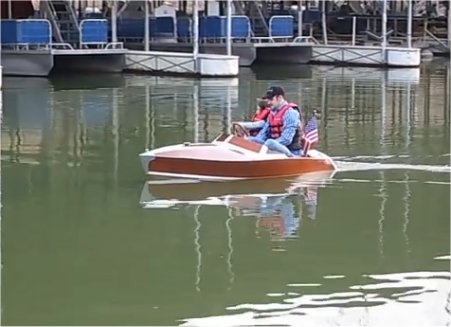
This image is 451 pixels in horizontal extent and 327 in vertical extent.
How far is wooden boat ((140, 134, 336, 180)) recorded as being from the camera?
12859mm

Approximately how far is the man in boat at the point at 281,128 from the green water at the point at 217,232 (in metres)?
0.41

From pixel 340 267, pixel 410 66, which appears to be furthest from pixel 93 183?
pixel 410 66

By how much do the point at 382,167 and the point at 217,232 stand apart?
439cm

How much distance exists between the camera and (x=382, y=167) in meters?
14.3

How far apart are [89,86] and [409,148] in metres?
13.1

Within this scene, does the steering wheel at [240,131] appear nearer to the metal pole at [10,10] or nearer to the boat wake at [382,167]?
the boat wake at [382,167]

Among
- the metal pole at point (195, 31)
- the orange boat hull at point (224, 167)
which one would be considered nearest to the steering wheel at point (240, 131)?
the orange boat hull at point (224, 167)

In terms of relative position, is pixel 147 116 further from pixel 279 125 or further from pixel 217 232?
pixel 217 232

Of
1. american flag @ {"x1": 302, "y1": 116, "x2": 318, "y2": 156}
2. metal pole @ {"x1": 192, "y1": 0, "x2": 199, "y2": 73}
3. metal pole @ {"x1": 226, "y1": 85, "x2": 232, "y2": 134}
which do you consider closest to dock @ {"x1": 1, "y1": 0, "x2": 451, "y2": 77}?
metal pole @ {"x1": 192, "y1": 0, "x2": 199, "y2": 73}

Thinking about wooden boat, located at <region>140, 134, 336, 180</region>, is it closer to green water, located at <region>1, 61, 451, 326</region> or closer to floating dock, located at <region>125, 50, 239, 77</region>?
green water, located at <region>1, 61, 451, 326</region>

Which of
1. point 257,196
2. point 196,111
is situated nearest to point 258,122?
point 257,196

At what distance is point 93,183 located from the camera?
43.0ft

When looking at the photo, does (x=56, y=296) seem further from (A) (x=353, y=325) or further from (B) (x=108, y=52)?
(B) (x=108, y=52)

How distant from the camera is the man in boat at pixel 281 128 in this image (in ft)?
42.3
